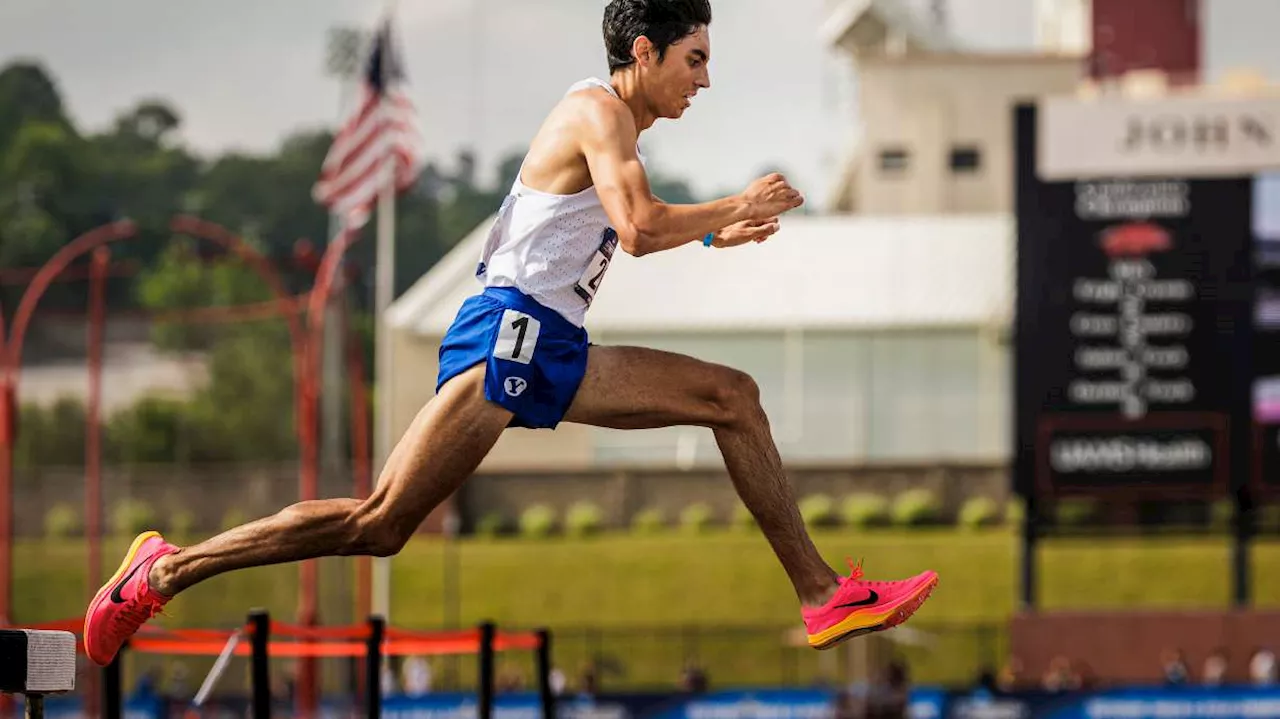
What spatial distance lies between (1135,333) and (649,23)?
1987 centimetres

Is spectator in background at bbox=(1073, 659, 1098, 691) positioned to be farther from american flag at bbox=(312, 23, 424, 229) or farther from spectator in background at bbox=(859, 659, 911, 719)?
american flag at bbox=(312, 23, 424, 229)

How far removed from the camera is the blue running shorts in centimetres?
693

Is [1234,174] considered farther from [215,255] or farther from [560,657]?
[560,657]

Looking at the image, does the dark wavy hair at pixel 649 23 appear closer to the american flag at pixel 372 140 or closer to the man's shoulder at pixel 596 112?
the man's shoulder at pixel 596 112

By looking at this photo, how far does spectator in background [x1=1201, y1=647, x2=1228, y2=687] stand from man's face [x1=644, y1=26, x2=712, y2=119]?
22.7 meters

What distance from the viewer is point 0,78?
68562 millimetres

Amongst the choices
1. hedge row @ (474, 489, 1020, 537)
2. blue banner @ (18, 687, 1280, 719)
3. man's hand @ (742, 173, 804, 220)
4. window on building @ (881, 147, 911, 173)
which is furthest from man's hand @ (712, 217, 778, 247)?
window on building @ (881, 147, 911, 173)

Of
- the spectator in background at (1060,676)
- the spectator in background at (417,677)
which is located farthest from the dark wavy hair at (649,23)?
the spectator in background at (417,677)

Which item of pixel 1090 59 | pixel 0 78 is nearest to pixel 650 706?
pixel 1090 59

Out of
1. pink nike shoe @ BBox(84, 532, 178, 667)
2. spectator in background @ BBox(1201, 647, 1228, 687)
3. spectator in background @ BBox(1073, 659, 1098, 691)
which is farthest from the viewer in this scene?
spectator in background @ BBox(1201, 647, 1228, 687)

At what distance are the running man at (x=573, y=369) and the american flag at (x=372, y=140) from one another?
21390mm

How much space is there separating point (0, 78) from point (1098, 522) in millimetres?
39872

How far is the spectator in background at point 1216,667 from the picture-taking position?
28.5 metres

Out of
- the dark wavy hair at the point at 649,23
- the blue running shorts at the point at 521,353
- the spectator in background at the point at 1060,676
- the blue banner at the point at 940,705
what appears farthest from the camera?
the spectator in background at the point at 1060,676
